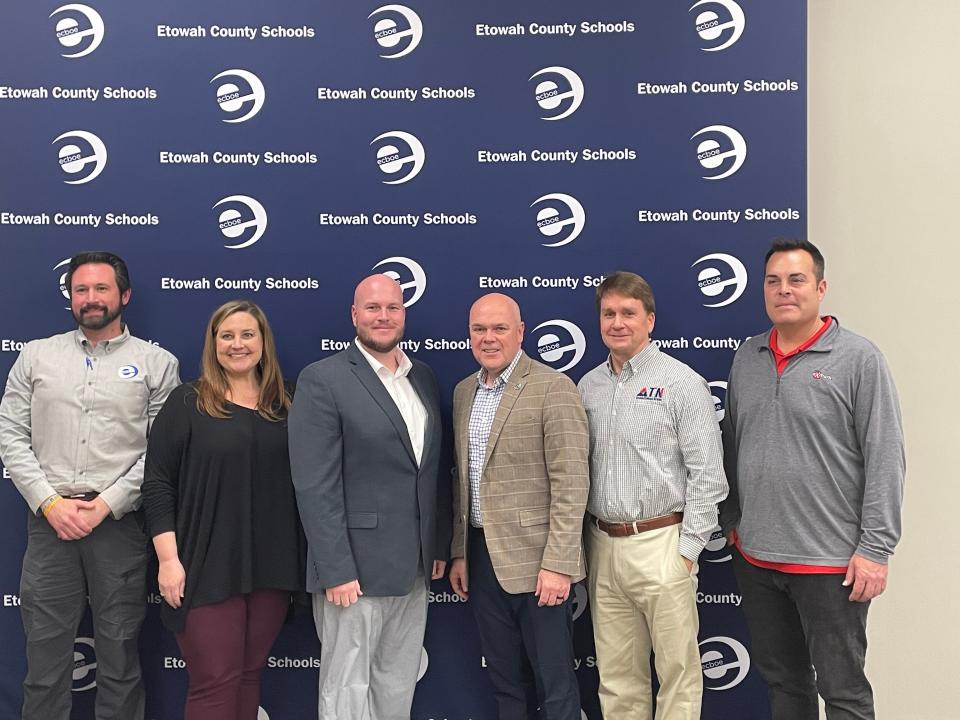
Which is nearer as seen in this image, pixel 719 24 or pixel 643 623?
pixel 643 623

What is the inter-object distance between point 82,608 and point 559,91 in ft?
9.40

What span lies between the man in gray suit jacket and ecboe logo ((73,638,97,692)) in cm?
119

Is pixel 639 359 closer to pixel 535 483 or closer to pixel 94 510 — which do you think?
pixel 535 483

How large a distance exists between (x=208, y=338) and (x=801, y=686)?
8.07 ft

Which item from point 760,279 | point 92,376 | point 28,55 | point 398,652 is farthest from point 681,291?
point 28,55

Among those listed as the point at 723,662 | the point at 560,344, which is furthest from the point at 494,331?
the point at 723,662

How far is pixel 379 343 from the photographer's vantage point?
278cm

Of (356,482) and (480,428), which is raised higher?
(480,428)

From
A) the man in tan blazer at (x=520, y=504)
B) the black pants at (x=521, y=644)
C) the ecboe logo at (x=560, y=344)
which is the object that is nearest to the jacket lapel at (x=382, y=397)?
the man in tan blazer at (x=520, y=504)

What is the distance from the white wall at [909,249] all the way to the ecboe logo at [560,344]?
44.3 inches

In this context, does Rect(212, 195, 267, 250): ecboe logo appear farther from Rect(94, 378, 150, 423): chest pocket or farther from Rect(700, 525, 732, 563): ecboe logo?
Rect(700, 525, 732, 563): ecboe logo

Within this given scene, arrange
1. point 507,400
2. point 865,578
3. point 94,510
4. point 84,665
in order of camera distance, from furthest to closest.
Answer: point 84,665 < point 94,510 < point 507,400 < point 865,578

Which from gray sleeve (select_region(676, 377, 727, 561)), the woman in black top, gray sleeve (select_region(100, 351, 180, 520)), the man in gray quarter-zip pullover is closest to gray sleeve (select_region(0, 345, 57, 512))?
gray sleeve (select_region(100, 351, 180, 520))

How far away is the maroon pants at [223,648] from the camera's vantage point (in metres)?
2.64
